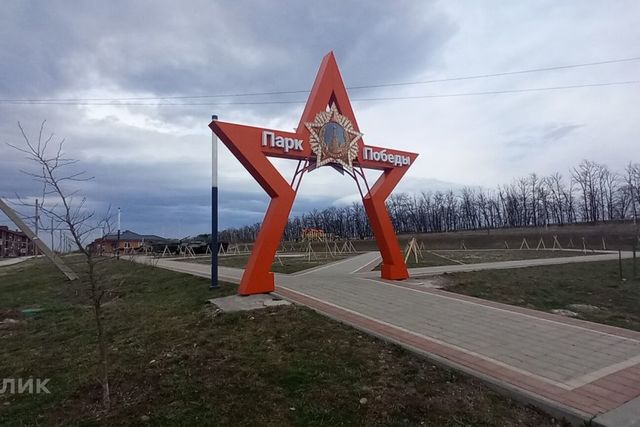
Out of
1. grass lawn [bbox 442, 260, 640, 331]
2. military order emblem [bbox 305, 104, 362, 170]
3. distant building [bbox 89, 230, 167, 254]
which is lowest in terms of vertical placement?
grass lawn [bbox 442, 260, 640, 331]

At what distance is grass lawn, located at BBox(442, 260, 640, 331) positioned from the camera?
9.73m

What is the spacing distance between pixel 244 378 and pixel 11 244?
109770mm

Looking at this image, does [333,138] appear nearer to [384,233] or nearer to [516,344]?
[384,233]

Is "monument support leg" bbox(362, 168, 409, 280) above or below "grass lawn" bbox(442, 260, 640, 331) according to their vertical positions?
above

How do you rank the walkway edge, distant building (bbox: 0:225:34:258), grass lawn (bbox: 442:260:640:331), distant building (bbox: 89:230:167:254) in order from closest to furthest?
the walkway edge < distant building (bbox: 89:230:167:254) < grass lawn (bbox: 442:260:640:331) < distant building (bbox: 0:225:34:258)

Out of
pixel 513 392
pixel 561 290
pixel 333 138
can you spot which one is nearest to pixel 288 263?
pixel 333 138

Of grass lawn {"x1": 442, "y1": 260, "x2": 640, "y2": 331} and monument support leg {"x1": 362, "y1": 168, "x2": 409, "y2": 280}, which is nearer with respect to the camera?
grass lawn {"x1": 442, "y1": 260, "x2": 640, "y2": 331}

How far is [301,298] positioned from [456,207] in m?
81.3

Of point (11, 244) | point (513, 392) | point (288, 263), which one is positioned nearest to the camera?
point (513, 392)

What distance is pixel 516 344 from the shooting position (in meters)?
5.80

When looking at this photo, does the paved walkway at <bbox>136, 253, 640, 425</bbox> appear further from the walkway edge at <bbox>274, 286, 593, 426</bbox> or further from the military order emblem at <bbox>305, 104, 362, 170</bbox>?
the military order emblem at <bbox>305, 104, 362, 170</bbox>

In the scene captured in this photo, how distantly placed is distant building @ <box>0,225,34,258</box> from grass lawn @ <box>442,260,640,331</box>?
3695 inches

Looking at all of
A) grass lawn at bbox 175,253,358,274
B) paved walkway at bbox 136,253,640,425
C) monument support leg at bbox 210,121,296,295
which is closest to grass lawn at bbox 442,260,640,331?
paved walkway at bbox 136,253,640,425

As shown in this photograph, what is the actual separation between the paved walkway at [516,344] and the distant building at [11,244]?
94.7 metres
